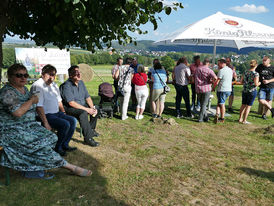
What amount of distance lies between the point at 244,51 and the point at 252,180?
9026mm

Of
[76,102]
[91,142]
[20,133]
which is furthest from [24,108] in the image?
→ [91,142]

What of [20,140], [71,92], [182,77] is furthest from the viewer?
[182,77]

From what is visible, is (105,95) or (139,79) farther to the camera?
(105,95)

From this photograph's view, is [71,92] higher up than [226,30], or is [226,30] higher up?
[226,30]

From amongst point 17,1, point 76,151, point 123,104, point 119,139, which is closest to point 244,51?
point 123,104

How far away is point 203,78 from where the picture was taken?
264 inches

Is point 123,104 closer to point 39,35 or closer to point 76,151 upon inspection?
point 76,151

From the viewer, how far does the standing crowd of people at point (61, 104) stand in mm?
3137

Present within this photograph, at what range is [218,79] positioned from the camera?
6.70m

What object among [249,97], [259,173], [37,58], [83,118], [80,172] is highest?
[37,58]

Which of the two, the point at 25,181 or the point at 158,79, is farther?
the point at 158,79

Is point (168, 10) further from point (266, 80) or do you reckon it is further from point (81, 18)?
point (266, 80)

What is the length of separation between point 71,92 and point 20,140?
186 centimetres

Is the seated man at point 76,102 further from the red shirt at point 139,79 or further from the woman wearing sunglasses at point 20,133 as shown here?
the red shirt at point 139,79
